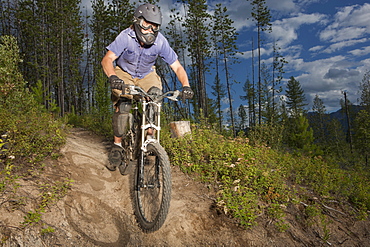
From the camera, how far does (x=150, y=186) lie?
3.45m

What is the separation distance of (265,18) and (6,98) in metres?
31.9

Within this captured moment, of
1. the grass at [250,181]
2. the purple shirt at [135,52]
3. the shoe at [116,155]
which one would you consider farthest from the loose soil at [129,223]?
the purple shirt at [135,52]

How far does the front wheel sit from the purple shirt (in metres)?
1.53

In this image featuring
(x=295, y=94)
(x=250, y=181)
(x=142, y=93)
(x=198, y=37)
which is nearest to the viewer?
(x=142, y=93)

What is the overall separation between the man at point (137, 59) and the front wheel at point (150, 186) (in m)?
0.92

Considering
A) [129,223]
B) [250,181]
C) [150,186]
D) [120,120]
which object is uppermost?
[120,120]

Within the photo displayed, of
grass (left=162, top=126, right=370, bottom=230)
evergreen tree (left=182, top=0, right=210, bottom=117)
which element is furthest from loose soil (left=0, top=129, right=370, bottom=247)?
evergreen tree (left=182, top=0, right=210, bottom=117)

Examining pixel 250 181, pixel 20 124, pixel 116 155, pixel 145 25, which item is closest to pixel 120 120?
pixel 116 155

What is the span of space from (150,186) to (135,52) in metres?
2.18

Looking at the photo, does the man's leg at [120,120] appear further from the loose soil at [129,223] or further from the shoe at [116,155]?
the loose soil at [129,223]

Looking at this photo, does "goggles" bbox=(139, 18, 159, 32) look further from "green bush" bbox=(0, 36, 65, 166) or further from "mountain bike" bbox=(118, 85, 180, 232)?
"green bush" bbox=(0, 36, 65, 166)

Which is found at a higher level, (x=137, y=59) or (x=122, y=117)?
(x=137, y=59)

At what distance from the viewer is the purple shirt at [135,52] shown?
382cm

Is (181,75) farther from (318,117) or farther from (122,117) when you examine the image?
(318,117)
